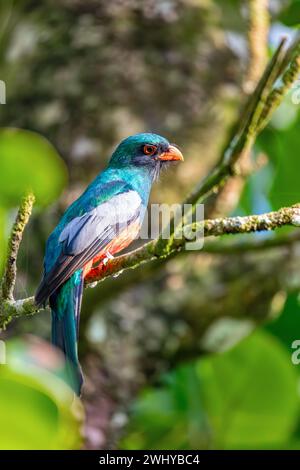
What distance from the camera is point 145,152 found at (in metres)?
4.04

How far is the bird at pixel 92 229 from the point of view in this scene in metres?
2.69

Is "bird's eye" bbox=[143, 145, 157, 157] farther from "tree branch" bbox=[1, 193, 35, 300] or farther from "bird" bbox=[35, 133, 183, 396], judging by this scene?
"tree branch" bbox=[1, 193, 35, 300]

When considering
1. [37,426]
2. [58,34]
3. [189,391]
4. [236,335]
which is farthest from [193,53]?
[37,426]

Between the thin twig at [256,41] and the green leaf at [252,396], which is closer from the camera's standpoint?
the green leaf at [252,396]

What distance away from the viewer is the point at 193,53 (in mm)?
5113

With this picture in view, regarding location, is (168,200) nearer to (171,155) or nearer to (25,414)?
(171,155)

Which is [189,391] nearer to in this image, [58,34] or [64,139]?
[64,139]

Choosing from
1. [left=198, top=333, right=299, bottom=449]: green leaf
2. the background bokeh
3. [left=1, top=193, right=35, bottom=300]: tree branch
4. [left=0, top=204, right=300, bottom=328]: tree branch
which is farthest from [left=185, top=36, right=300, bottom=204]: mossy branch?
[left=198, top=333, right=299, bottom=449]: green leaf

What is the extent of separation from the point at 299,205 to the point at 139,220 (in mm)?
1313

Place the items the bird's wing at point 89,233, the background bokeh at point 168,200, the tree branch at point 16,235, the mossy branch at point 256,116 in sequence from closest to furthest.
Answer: the tree branch at point 16,235 < the mossy branch at point 256,116 < the bird's wing at point 89,233 < the background bokeh at point 168,200

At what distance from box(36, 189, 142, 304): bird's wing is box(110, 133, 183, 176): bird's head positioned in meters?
0.36

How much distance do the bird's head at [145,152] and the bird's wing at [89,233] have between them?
0.36 meters

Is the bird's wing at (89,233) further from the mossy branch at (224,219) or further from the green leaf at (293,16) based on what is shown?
the green leaf at (293,16)

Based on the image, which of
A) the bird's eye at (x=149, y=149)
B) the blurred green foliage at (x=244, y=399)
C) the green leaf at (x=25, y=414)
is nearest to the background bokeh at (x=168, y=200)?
the blurred green foliage at (x=244, y=399)
